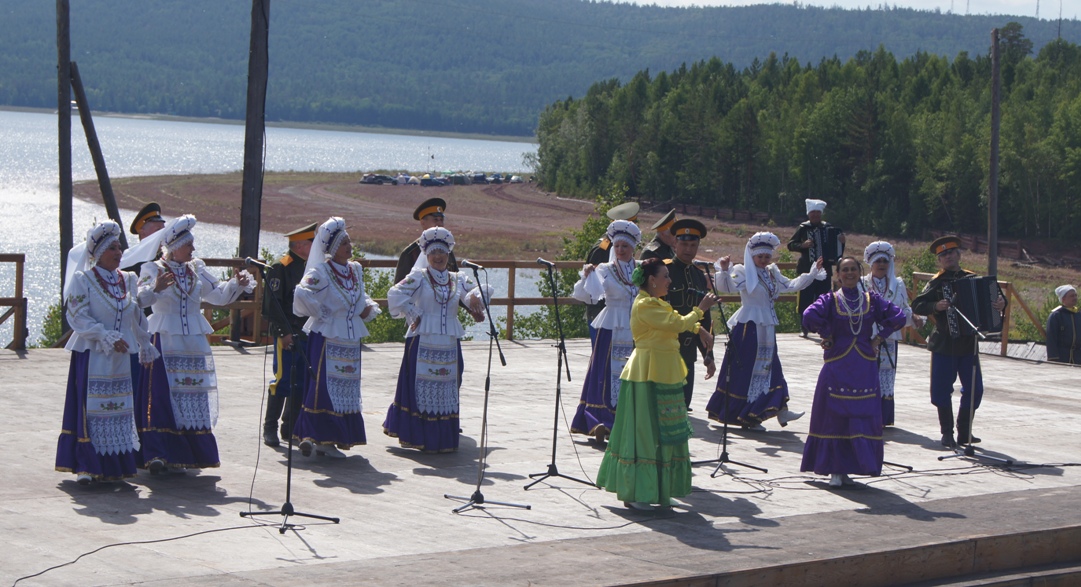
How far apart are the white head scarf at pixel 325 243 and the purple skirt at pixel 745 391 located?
3.99 metres

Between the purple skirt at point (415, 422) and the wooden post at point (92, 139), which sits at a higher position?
the wooden post at point (92, 139)

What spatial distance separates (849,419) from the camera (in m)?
10.7

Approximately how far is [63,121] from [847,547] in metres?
13.8

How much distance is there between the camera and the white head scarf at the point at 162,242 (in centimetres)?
1023

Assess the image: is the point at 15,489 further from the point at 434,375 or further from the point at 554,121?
the point at 554,121

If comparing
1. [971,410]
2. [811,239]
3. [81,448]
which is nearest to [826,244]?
[811,239]

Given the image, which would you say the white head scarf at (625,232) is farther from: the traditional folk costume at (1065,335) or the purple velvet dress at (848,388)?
the traditional folk costume at (1065,335)

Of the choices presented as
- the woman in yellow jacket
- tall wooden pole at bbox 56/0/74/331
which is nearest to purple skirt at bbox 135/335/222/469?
the woman in yellow jacket

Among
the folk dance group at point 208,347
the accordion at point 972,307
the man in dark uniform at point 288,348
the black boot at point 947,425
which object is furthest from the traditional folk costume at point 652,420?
the black boot at point 947,425

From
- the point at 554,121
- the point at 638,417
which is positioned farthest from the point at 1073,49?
the point at 638,417

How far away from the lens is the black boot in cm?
1284

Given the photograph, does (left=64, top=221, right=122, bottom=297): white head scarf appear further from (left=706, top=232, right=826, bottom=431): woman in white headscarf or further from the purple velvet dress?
(left=706, top=232, right=826, bottom=431): woman in white headscarf

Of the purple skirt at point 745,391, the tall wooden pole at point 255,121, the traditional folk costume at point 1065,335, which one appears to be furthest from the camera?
the traditional folk costume at point 1065,335

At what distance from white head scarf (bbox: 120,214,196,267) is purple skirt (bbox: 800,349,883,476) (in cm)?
491
